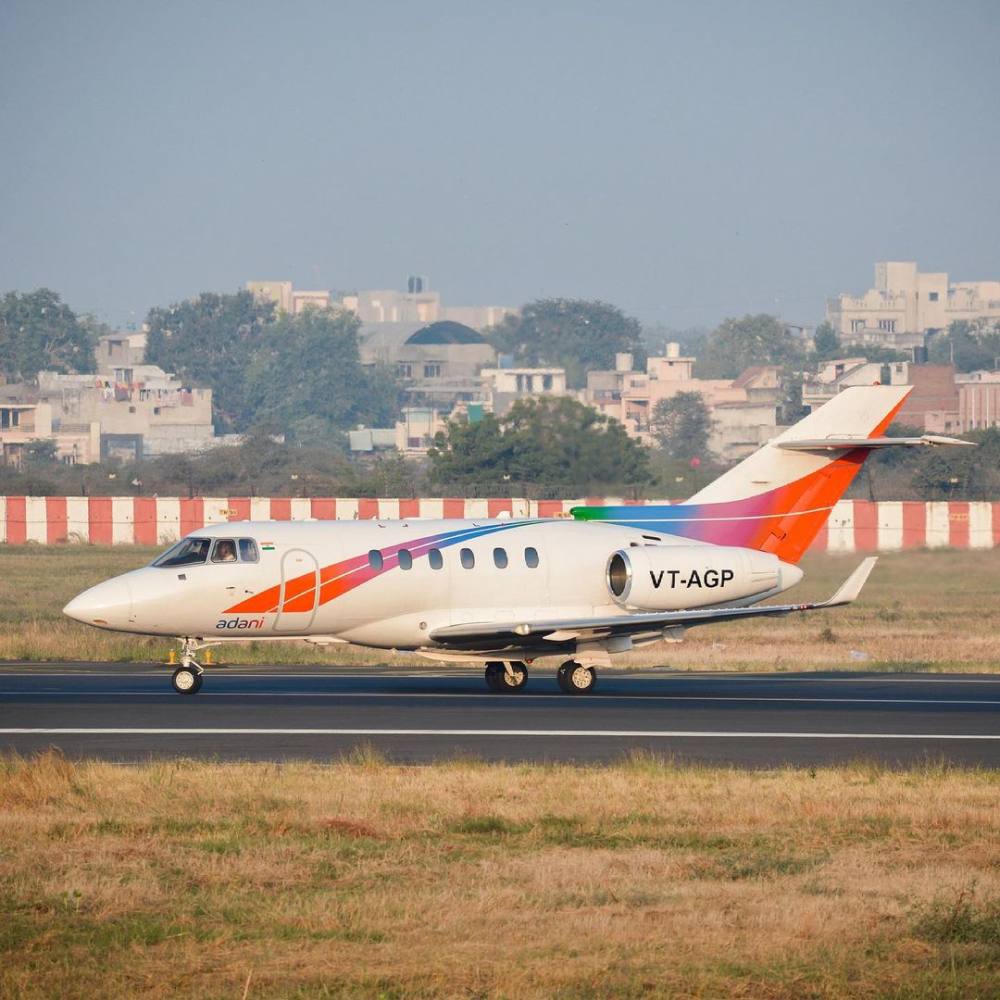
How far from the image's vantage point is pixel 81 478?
315 feet

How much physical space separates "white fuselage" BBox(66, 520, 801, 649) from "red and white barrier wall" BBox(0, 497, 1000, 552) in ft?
65.2

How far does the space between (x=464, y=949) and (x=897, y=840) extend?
5347 millimetres

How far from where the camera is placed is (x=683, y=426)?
140 m

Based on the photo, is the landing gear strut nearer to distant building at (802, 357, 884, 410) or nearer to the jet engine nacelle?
the jet engine nacelle

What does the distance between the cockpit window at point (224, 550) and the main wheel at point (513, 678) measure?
4.80 m

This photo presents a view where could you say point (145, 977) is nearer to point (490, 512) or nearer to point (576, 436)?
point (576, 436)

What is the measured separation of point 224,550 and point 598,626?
5906 millimetres

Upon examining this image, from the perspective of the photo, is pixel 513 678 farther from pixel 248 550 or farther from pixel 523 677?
pixel 248 550

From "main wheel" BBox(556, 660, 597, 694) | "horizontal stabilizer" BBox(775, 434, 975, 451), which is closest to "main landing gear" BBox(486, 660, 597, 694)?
"main wheel" BBox(556, 660, 597, 694)

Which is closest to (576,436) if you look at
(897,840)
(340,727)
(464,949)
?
(340,727)

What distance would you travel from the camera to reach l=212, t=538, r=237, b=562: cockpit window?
2695cm

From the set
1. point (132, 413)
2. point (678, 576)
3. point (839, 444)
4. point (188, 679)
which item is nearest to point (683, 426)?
point (132, 413)

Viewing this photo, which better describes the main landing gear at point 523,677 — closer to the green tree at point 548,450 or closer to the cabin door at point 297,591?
the cabin door at point 297,591

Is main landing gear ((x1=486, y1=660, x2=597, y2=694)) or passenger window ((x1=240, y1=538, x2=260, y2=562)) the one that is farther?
main landing gear ((x1=486, y1=660, x2=597, y2=694))
